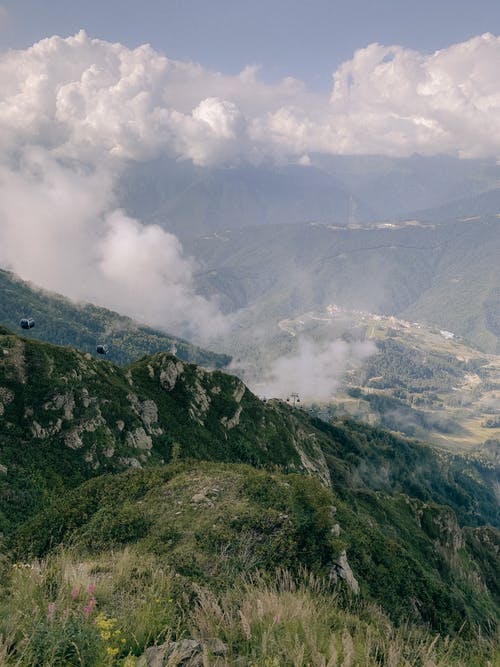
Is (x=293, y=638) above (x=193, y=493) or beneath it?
above

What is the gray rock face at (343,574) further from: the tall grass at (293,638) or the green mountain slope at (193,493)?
the tall grass at (293,638)

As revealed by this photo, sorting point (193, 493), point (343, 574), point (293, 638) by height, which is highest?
point (293, 638)

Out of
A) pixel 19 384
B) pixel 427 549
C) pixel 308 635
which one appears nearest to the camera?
pixel 308 635

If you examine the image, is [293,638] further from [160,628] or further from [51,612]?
[51,612]

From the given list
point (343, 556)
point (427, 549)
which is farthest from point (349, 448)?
point (343, 556)

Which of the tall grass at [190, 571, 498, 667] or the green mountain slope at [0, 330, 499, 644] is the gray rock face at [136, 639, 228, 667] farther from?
the green mountain slope at [0, 330, 499, 644]

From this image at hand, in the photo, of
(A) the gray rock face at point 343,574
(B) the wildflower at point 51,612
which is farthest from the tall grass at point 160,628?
(A) the gray rock face at point 343,574

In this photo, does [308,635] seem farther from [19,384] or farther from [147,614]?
[19,384]

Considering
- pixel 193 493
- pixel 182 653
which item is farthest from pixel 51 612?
pixel 193 493

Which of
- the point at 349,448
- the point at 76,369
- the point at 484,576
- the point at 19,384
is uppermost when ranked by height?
the point at 349,448

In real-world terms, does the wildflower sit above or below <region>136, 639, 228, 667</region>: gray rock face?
below

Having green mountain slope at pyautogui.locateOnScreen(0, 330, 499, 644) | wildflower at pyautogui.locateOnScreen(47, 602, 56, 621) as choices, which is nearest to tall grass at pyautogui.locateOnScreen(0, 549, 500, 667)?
wildflower at pyautogui.locateOnScreen(47, 602, 56, 621)
